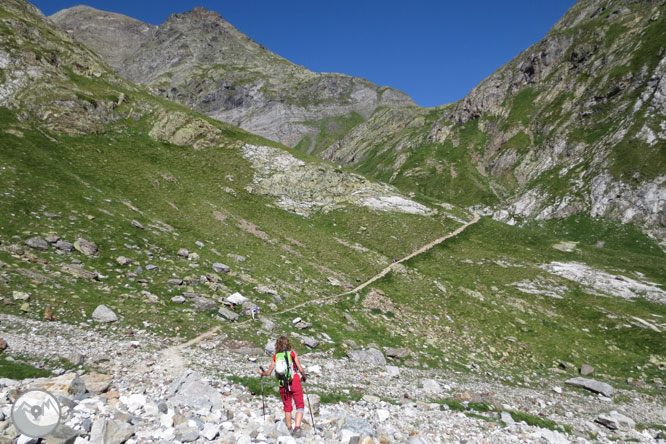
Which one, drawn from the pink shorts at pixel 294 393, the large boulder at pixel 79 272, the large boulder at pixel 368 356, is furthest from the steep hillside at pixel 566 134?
the large boulder at pixel 79 272

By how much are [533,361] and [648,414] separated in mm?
7537

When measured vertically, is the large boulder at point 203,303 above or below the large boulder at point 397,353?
above

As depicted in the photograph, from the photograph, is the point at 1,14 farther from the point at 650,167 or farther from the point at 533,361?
the point at 650,167

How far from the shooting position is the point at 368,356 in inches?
836

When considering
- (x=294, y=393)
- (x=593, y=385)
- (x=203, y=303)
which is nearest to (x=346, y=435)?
(x=294, y=393)

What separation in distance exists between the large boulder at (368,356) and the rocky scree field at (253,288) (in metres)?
0.13

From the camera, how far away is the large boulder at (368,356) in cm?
2077

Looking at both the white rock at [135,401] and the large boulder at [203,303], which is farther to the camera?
the large boulder at [203,303]

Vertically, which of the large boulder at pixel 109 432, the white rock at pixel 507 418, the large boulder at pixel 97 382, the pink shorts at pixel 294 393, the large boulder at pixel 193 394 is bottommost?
the white rock at pixel 507 418

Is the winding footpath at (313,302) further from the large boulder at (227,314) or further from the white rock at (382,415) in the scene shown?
the white rock at (382,415)

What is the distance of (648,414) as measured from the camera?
64.6 ft

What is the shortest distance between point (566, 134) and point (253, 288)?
11642 cm

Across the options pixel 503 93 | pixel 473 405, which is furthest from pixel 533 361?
pixel 503 93

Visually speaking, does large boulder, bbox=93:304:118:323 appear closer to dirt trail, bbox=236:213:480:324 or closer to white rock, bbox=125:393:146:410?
dirt trail, bbox=236:213:480:324
